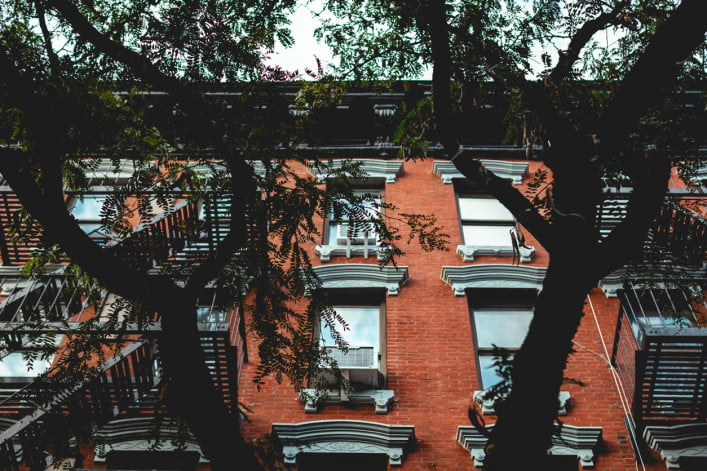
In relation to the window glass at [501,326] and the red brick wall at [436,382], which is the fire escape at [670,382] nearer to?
the red brick wall at [436,382]

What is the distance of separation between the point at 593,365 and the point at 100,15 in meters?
8.52

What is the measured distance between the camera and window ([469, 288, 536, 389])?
10609 mm

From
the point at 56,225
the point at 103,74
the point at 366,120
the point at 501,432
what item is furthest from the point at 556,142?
the point at 366,120

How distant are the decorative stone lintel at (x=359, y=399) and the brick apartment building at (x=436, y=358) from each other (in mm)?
23

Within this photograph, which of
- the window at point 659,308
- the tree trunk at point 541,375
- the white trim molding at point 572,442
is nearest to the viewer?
the tree trunk at point 541,375

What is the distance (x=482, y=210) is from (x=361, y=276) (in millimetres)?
3669

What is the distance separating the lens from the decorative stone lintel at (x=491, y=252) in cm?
1187

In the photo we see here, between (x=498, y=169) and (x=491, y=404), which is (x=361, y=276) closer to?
(x=491, y=404)

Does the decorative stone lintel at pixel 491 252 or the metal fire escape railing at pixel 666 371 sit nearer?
the metal fire escape railing at pixel 666 371

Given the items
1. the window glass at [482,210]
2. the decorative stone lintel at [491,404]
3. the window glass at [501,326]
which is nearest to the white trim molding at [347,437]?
the decorative stone lintel at [491,404]

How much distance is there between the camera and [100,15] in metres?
7.85

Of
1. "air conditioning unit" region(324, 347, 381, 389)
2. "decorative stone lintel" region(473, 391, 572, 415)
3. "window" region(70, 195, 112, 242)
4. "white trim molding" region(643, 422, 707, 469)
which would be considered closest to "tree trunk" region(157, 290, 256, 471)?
"air conditioning unit" region(324, 347, 381, 389)

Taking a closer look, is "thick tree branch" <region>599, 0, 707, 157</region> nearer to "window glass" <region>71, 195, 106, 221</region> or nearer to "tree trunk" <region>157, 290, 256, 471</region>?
"tree trunk" <region>157, 290, 256, 471</region>

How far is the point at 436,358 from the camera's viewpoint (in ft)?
32.3
